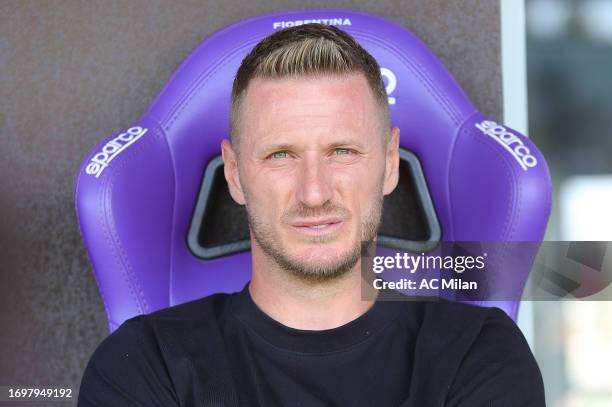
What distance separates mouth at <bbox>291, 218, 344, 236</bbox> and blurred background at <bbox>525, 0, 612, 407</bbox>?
832 millimetres

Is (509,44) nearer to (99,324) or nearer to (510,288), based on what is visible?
(510,288)

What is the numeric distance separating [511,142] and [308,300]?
0.50 m

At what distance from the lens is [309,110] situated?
1.35m

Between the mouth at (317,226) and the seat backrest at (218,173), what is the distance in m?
0.37

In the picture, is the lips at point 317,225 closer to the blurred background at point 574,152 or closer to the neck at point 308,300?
the neck at point 308,300

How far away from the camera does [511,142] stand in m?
1.57

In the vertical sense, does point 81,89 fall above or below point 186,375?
above

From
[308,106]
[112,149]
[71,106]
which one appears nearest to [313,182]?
[308,106]

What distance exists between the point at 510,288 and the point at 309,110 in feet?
1.56

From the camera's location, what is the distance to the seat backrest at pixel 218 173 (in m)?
1.54

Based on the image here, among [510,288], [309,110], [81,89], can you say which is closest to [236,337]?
[309,110]

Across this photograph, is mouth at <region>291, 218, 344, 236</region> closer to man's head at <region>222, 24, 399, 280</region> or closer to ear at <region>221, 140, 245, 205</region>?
man's head at <region>222, 24, 399, 280</region>

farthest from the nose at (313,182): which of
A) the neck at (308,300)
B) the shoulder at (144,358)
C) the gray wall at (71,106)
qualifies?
the gray wall at (71,106)

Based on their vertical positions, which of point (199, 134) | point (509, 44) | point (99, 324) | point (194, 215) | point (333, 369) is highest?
point (509, 44)
